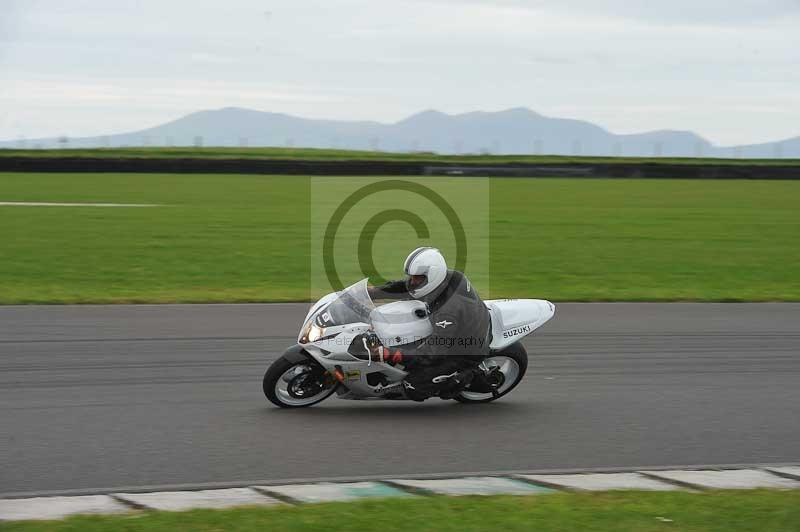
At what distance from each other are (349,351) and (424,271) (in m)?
0.84

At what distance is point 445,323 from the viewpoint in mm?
8266

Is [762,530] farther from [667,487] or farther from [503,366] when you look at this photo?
[503,366]

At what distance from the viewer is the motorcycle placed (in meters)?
8.12

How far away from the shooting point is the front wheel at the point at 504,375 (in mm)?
8930

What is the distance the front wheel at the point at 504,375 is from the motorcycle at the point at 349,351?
0.30 meters

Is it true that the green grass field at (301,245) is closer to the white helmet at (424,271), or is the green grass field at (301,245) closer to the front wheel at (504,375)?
the front wheel at (504,375)

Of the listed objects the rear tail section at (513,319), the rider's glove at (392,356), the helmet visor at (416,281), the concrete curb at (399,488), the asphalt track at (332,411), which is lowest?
the concrete curb at (399,488)

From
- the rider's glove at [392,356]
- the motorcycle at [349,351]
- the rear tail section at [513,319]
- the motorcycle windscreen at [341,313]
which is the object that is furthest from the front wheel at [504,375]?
A: the motorcycle windscreen at [341,313]

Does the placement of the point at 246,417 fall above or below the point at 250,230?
below

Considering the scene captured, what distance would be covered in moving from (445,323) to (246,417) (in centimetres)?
169

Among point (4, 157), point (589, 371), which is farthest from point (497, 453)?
point (4, 157)

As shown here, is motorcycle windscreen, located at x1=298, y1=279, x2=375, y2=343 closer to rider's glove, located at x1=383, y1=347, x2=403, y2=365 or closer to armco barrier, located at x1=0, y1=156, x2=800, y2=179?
rider's glove, located at x1=383, y1=347, x2=403, y2=365

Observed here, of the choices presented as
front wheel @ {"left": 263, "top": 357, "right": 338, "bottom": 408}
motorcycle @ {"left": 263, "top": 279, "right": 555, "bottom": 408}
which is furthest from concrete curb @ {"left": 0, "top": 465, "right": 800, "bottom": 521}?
front wheel @ {"left": 263, "top": 357, "right": 338, "bottom": 408}

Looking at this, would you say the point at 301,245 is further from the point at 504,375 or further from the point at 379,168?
the point at 379,168
